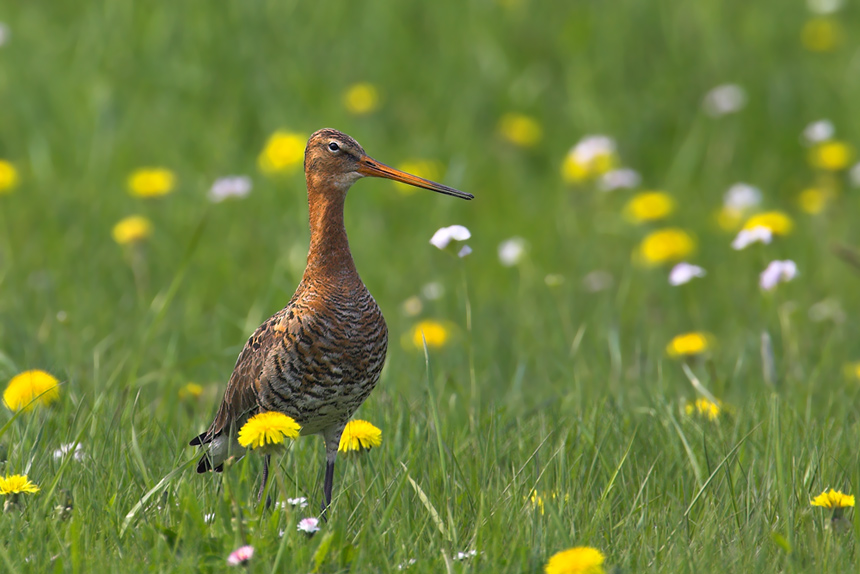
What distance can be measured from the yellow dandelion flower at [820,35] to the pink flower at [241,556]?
28.4 feet

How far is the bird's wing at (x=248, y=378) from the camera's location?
378 centimetres

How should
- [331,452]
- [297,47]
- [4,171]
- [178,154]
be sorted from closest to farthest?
[331,452] → [4,171] → [178,154] → [297,47]

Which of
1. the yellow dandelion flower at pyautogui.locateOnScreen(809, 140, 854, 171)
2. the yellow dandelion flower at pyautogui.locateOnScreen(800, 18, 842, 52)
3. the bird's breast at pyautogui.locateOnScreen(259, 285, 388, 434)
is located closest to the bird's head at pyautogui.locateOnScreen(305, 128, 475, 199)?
the bird's breast at pyautogui.locateOnScreen(259, 285, 388, 434)

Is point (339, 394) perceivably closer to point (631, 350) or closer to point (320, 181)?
point (320, 181)

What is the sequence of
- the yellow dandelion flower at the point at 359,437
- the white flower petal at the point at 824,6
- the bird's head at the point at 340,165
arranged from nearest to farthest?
the yellow dandelion flower at the point at 359,437
the bird's head at the point at 340,165
the white flower petal at the point at 824,6

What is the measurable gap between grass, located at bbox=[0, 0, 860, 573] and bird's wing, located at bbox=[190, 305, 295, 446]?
0.60 ft

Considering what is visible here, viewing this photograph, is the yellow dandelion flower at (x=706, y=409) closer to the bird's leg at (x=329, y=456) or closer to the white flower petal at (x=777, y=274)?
the white flower petal at (x=777, y=274)

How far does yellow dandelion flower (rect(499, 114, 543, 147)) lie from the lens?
28.8 feet

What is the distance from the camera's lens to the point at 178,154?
325 inches

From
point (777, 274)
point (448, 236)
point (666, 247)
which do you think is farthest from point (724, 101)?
point (448, 236)

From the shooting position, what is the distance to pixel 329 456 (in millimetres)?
3781

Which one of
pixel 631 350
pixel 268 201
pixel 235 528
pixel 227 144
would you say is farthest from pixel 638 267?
pixel 235 528

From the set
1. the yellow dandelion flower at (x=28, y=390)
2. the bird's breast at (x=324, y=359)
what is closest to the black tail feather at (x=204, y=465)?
the bird's breast at (x=324, y=359)

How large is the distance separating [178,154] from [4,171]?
1.56 meters
